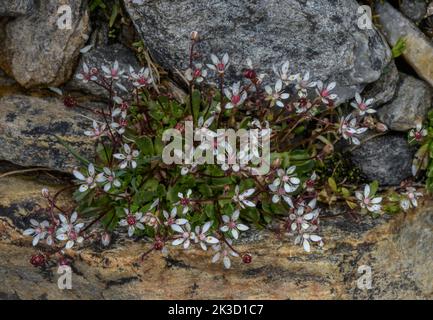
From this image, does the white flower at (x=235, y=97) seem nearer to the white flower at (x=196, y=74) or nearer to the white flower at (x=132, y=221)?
the white flower at (x=196, y=74)

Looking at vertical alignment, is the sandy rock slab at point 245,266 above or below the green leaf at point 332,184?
below

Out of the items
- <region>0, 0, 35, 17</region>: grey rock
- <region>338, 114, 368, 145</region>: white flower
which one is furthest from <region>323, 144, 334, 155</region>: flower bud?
<region>0, 0, 35, 17</region>: grey rock

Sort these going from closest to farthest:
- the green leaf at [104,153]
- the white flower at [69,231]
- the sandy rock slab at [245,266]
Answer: the white flower at [69,231] → the green leaf at [104,153] → the sandy rock slab at [245,266]

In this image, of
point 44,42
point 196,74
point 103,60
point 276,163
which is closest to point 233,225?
point 276,163


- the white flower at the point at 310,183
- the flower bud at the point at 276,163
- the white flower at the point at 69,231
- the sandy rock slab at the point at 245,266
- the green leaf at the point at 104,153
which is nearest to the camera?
the flower bud at the point at 276,163

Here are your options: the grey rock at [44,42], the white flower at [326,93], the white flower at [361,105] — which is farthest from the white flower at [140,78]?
the white flower at [361,105]

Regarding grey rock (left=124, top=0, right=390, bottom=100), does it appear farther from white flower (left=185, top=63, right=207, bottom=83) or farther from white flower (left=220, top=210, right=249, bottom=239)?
white flower (left=220, top=210, right=249, bottom=239)
